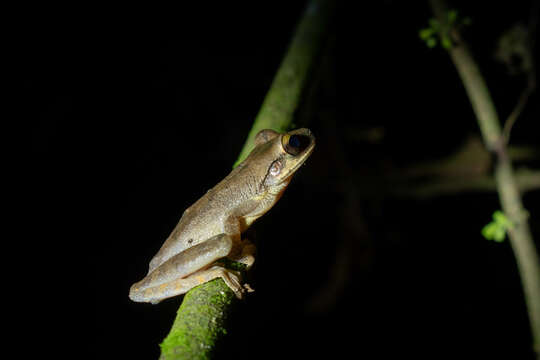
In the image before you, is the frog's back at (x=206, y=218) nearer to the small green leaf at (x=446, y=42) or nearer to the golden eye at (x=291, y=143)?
the golden eye at (x=291, y=143)

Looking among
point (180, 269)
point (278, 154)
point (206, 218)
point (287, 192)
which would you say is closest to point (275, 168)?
point (278, 154)

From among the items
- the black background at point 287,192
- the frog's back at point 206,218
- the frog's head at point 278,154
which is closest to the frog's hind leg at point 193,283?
the frog's back at point 206,218

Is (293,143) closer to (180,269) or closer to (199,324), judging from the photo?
(180,269)

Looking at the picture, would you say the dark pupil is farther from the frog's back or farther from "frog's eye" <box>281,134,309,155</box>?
the frog's back

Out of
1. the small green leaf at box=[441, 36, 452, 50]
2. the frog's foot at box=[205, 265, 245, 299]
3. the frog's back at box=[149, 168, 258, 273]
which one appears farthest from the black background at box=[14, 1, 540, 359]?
the frog's foot at box=[205, 265, 245, 299]

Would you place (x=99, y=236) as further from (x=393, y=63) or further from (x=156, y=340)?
(x=393, y=63)

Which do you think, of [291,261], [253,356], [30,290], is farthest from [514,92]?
[30,290]
